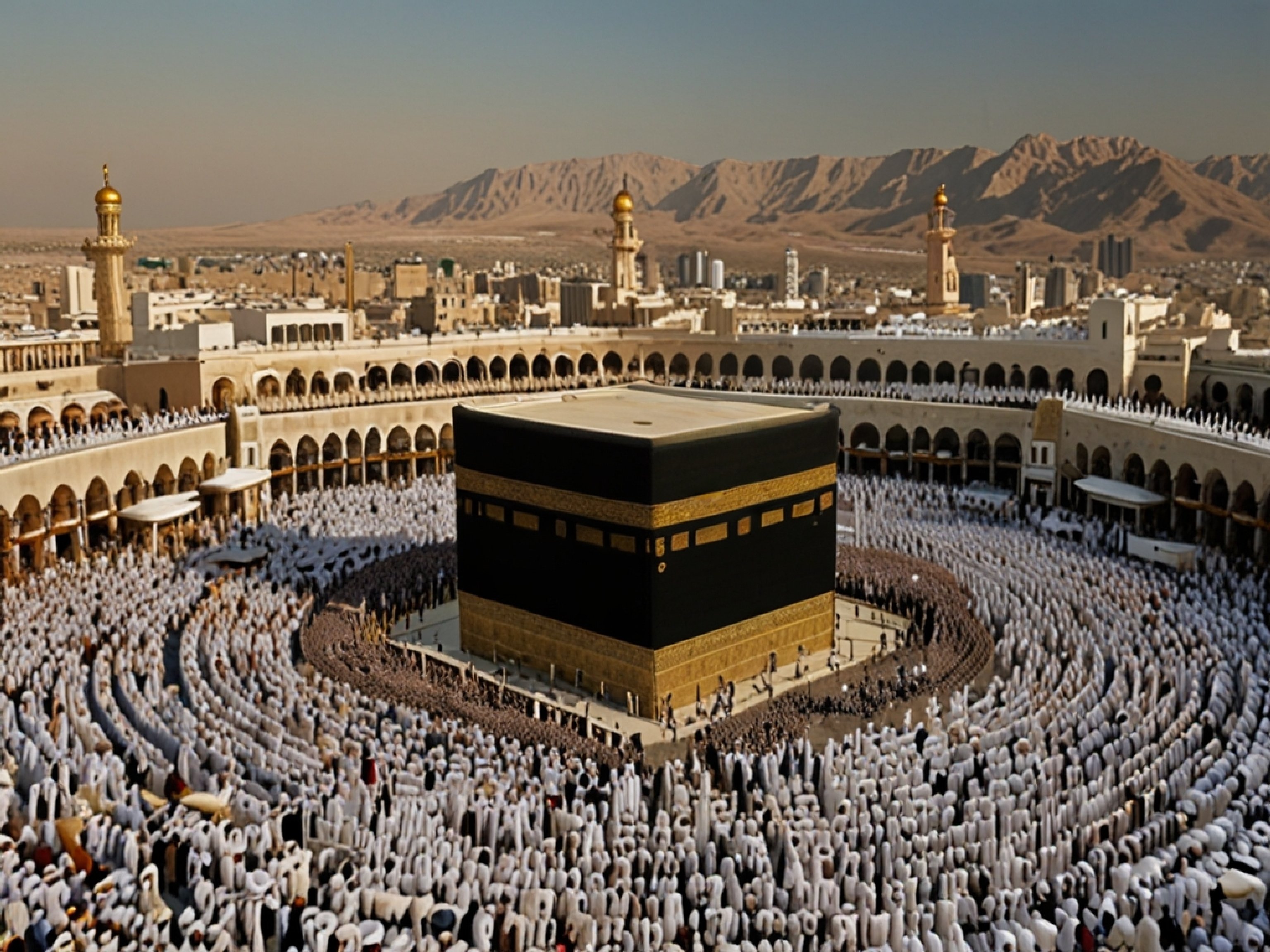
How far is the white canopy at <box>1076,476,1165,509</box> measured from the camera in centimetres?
2361

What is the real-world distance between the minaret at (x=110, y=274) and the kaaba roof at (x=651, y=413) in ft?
49.8

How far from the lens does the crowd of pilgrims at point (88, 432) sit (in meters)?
22.9

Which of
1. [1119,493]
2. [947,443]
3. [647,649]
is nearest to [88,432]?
[647,649]

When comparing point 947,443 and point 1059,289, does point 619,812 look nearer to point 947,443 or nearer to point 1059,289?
point 947,443

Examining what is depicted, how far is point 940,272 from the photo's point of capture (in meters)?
44.0

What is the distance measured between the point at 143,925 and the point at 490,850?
111 inches

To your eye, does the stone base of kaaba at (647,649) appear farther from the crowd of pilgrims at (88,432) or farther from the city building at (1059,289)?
the city building at (1059,289)

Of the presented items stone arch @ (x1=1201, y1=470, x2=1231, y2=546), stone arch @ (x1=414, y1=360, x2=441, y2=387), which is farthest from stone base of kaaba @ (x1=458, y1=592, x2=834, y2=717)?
stone arch @ (x1=414, y1=360, x2=441, y2=387)

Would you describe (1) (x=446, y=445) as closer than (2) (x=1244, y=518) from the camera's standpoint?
No

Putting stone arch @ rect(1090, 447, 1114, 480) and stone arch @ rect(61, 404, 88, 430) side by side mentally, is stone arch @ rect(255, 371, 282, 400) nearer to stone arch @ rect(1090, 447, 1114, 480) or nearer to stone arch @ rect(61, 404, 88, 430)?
stone arch @ rect(61, 404, 88, 430)

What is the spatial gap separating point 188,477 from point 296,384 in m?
6.52

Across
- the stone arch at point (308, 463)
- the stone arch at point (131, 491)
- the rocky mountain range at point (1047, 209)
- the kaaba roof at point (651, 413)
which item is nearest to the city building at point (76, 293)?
the stone arch at point (308, 463)

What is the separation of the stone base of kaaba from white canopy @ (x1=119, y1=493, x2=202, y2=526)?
286 inches

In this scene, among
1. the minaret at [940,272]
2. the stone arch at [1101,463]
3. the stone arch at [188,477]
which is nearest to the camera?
the stone arch at [188,477]
